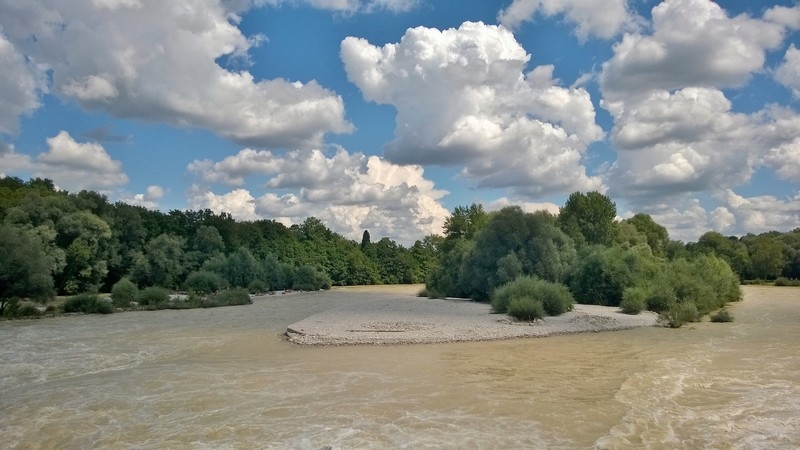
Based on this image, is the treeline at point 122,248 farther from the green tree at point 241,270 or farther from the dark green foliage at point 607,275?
the dark green foliage at point 607,275

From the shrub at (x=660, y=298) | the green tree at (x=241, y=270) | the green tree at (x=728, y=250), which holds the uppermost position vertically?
the green tree at (x=728, y=250)

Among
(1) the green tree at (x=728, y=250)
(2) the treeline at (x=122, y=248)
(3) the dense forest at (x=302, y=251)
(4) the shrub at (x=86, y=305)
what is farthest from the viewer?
(1) the green tree at (x=728, y=250)

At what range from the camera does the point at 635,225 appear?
76438 millimetres

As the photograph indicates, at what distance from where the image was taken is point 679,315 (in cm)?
2683

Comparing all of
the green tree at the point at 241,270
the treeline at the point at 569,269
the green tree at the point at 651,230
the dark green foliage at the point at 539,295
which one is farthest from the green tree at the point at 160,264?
the green tree at the point at 651,230

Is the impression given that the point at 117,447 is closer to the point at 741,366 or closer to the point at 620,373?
the point at 620,373

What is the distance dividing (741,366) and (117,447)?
15747mm

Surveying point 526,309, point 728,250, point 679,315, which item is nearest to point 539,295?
point 526,309

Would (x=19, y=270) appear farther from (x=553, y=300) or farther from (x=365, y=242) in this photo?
(x=365, y=242)

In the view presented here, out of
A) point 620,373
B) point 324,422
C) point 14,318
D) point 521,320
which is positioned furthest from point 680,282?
point 14,318

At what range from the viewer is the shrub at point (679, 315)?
26578 mm

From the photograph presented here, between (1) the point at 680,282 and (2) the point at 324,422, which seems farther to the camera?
(1) the point at 680,282

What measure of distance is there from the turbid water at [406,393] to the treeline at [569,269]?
7.82 metres

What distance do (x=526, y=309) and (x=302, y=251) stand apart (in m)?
70.0
